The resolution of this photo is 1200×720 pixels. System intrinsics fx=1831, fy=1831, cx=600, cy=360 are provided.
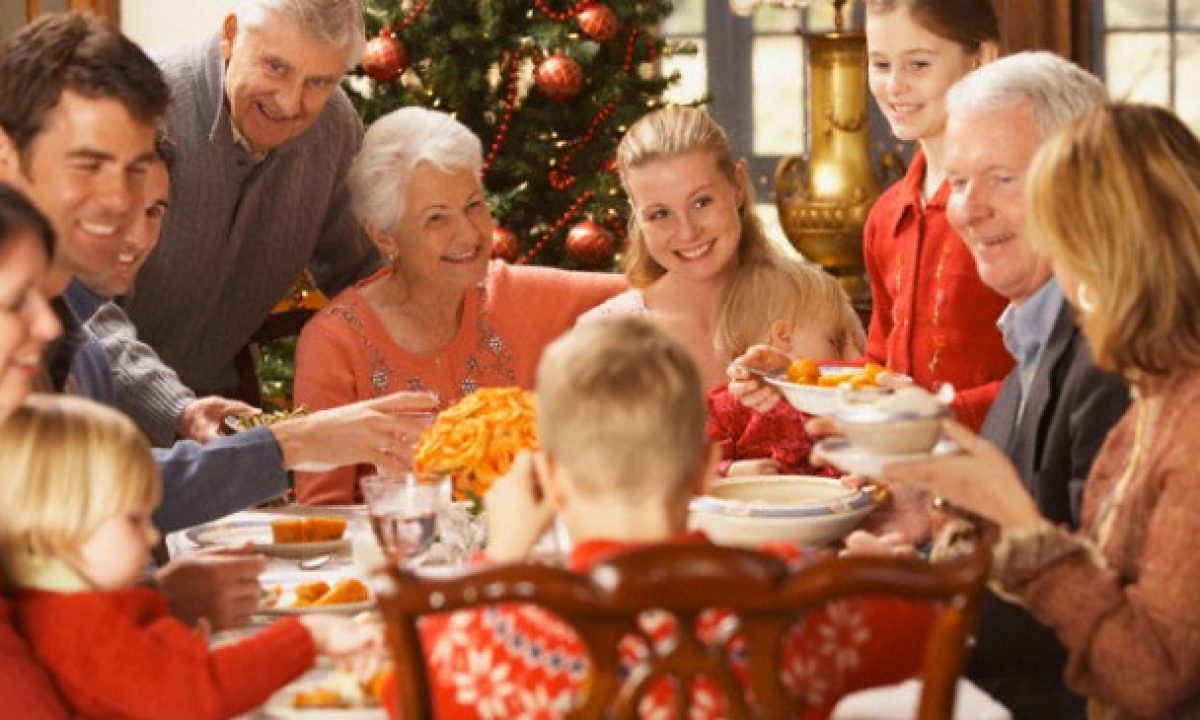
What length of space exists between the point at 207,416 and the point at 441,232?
2.26 feet

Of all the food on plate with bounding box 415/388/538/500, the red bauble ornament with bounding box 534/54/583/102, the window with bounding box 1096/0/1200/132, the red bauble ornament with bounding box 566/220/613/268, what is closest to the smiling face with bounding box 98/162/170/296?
the food on plate with bounding box 415/388/538/500

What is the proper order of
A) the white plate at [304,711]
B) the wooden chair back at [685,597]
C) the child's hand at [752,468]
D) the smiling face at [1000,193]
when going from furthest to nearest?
the child's hand at [752,468] < the smiling face at [1000,193] < the white plate at [304,711] < the wooden chair back at [685,597]

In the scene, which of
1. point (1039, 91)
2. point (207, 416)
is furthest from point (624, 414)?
point (207, 416)

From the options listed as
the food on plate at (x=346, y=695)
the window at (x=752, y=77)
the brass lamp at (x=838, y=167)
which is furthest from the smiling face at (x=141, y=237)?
the window at (x=752, y=77)

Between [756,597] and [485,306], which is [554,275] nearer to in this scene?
[485,306]

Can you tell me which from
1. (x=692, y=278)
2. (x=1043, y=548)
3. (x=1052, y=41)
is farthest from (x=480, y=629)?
(x=1052, y=41)

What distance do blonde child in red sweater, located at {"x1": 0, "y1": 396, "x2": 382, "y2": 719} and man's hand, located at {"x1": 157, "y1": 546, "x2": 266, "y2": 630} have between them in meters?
0.43

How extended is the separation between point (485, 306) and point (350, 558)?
3.90 ft

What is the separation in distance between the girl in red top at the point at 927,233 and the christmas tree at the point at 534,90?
1.46 meters

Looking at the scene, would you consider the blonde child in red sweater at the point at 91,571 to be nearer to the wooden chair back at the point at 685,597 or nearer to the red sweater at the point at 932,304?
the wooden chair back at the point at 685,597

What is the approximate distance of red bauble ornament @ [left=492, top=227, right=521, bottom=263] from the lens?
5.16 m

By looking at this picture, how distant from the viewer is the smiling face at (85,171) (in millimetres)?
2568

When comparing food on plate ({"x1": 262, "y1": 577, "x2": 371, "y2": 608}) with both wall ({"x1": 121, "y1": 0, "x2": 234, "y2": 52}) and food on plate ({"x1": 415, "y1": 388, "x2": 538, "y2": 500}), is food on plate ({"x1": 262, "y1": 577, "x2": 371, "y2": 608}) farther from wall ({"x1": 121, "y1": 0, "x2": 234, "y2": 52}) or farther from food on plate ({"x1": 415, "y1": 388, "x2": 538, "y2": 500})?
wall ({"x1": 121, "y1": 0, "x2": 234, "y2": 52})

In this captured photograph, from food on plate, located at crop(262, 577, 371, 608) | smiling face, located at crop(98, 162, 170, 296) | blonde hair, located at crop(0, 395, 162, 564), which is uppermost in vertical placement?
smiling face, located at crop(98, 162, 170, 296)
